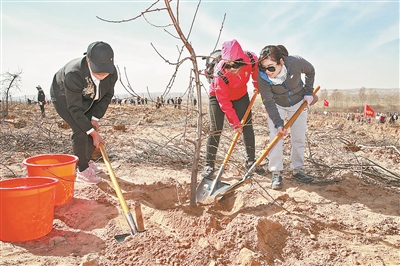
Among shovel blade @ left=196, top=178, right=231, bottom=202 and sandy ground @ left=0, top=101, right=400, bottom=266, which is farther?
shovel blade @ left=196, top=178, right=231, bottom=202

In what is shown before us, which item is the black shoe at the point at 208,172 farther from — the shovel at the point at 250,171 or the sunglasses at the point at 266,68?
the sunglasses at the point at 266,68

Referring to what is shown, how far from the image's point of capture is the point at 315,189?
11.5ft

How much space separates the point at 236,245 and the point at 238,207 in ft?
3.17

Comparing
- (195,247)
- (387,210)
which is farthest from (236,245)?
(387,210)

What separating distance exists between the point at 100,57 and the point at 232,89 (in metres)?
1.53

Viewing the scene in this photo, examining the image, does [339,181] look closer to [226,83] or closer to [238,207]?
[238,207]

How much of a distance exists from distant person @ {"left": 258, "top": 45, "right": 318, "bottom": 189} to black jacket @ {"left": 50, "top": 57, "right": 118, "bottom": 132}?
1.72 meters

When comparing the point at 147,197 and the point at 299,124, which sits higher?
the point at 299,124

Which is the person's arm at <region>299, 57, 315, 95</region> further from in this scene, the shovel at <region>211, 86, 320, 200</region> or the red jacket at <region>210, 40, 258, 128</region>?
the red jacket at <region>210, 40, 258, 128</region>

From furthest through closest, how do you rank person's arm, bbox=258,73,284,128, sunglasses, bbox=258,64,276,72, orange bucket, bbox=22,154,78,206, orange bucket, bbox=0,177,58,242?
person's arm, bbox=258,73,284,128 < sunglasses, bbox=258,64,276,72 < orange bucket, bbox=22,154,78,206 < orange bucket, bbox=0,177,58,242

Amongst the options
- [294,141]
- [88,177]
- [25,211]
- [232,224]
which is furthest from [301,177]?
[25,211]

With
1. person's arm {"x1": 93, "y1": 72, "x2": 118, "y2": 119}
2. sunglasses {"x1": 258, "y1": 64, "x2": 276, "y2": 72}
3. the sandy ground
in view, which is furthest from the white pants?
person's arm {"x1": 93, "y1": 72, "x2": 118, "y2": 119}

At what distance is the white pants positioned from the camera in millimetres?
3555

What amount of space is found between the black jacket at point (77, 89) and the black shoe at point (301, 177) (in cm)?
246
